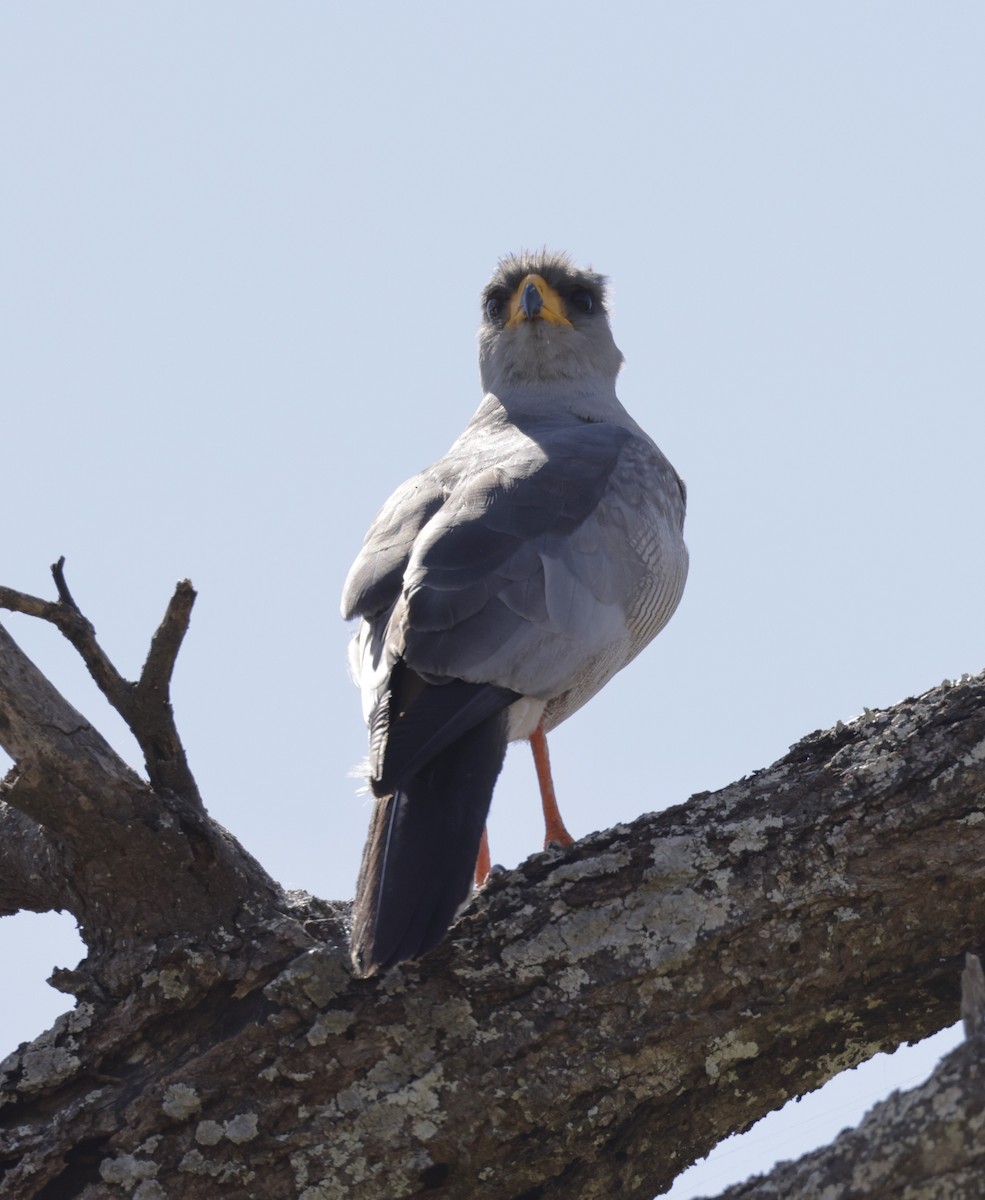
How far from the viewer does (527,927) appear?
356 cm

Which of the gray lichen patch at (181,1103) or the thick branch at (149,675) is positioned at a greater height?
the thick branch at (149,675)

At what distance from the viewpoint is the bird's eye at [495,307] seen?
739 cm

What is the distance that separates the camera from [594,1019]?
11.3 feet

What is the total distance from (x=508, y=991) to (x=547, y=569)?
1577 millimetres

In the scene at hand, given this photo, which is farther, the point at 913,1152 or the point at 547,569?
the point at 547,569

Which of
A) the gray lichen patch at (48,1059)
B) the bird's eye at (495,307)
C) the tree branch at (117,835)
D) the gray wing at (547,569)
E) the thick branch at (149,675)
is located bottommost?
the gray lichen patch at (48,1059)

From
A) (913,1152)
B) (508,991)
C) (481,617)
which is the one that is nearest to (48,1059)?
(508,991)

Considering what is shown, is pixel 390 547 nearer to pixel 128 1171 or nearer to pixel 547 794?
pixel 547 794

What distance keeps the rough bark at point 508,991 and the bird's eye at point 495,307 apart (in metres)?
4.02

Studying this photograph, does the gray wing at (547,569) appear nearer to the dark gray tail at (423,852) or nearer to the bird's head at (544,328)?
the dark gray tail at (423,852)

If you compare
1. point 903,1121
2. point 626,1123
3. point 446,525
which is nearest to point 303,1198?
point 626,1123

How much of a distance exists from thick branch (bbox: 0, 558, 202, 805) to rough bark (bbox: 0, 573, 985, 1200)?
7 centimetres

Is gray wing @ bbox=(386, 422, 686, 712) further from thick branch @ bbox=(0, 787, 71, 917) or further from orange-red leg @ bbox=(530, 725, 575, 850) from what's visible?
thick branch @ bbox=(0, 787, 71, 917)

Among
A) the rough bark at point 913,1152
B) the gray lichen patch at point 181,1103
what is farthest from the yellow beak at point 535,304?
the rough bark at point 913,1152
